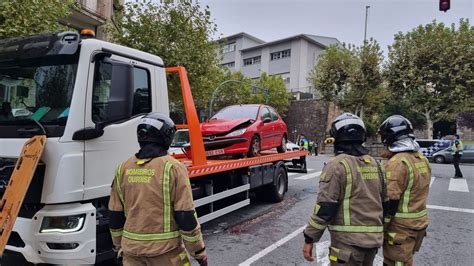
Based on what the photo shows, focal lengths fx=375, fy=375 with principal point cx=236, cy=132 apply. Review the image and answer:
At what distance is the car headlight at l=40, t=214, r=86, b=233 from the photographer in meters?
3.29

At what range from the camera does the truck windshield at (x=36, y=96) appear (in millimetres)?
3465

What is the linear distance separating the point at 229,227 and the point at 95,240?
357 cm

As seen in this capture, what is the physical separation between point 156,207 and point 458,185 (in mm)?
12835

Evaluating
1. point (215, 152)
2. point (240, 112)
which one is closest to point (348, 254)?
point (215, 152)

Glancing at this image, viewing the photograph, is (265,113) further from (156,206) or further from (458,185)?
(458,185)

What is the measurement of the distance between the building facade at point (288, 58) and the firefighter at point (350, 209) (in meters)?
41.0

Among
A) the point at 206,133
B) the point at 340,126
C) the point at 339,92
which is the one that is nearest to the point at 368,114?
the point at 339,92

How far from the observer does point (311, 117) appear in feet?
122

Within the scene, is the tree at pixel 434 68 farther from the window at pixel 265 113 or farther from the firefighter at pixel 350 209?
the firefighter at pixel 350 209

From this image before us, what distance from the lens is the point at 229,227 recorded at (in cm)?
677

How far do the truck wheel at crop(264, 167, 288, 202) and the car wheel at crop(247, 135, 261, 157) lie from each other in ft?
3.56

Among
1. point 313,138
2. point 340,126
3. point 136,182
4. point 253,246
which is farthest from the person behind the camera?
point 313,138

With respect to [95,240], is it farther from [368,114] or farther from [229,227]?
[368,114]

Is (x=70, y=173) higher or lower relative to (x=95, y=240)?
higher
